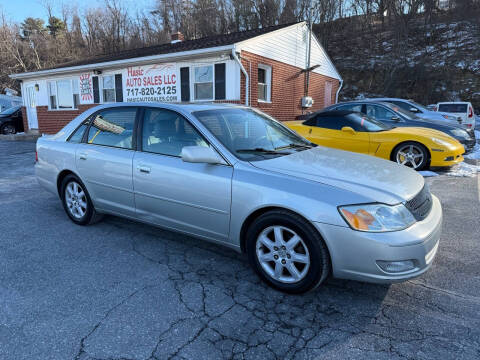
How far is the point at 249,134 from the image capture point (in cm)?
351

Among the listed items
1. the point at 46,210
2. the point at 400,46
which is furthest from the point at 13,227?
the point at 400,46

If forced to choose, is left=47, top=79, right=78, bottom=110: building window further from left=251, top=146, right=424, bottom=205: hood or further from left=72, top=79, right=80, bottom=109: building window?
left=251, top=146, right=424, bottom=205: hood

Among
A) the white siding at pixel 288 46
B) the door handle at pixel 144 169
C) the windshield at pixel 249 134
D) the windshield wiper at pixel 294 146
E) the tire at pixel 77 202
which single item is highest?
the white siding at pixel 288 46

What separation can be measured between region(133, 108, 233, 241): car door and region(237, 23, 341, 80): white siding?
27.5 ft

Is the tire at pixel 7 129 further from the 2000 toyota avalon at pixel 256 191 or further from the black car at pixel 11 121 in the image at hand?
the 2000 toyota avalon at pixel 256 191

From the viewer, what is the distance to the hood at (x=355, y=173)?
256 centimetres

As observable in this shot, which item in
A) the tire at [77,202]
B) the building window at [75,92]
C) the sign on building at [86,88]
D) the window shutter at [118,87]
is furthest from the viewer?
the building window at [75,92]

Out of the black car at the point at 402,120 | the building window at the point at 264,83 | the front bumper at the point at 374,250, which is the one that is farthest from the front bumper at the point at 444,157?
the building window at the point at 264,83

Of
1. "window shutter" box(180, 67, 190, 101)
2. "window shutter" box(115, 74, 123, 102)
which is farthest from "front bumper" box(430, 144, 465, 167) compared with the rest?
"window shutter" box(115, 74, 123, 102)

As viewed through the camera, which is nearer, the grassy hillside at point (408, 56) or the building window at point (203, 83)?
the building window at point (203, 83)

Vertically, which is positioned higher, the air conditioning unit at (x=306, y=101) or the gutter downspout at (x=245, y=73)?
the gutter downspout at (x=245, y=73)

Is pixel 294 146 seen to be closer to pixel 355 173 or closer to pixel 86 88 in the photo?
pixel 355 173

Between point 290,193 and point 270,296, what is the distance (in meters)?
0.85

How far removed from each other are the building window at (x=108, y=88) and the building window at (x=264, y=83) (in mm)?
6457
